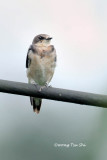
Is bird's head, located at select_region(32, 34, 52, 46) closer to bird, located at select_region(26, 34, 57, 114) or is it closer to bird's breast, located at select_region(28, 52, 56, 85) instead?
bird, located at select_region(26, 34, 57, 114)

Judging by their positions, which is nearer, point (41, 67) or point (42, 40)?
point (41, 67)

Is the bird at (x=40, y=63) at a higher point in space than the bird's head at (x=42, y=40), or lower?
lower

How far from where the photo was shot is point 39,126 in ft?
31.8

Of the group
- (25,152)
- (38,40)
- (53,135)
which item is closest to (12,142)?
Answer: (53,135)

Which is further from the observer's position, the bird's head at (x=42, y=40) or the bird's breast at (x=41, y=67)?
the bird's head at (x=42, y=40)

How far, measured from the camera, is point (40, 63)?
7.01 meters

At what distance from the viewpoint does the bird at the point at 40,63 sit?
23.0ft

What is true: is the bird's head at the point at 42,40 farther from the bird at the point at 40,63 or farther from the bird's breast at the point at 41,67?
the bird's breast at the point at 41,67

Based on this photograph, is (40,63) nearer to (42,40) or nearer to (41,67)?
(41,67)

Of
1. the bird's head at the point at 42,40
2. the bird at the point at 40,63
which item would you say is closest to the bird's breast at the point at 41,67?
the bird at the point at 40,63

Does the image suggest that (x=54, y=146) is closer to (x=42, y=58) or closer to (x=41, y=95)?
(x=42, y=58)

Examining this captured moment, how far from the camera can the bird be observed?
23.0 feet

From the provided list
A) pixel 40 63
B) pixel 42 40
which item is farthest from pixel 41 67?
pixel 42 40

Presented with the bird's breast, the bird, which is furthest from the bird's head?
the bird's breast
